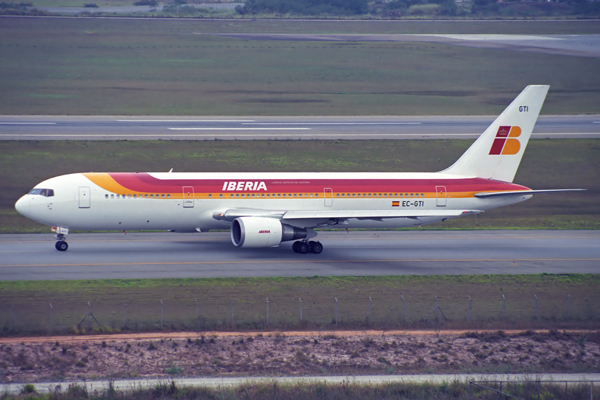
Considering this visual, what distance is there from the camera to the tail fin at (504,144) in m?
50.2

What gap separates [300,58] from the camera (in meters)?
138

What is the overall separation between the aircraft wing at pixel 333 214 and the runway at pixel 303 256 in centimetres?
244

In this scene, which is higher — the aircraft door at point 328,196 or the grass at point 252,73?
the grass at point 252,73

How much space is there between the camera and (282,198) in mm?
46188

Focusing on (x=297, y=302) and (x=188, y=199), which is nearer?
(x=297, y=302)

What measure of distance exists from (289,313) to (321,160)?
3953 cm

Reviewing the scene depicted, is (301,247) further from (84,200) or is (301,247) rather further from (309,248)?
(84,200)

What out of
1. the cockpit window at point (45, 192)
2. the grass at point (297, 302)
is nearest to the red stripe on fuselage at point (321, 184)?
the cockpit window at point (45, 192)

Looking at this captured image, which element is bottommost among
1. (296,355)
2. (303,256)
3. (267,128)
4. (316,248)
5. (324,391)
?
(324,391)

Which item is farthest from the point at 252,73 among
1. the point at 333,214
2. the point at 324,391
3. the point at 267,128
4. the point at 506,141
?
the point at 324,391

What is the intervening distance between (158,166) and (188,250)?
76.6ft

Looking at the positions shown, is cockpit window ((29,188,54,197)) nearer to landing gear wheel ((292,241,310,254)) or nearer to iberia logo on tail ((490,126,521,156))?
landing gear wheel ((292,241,310,254))

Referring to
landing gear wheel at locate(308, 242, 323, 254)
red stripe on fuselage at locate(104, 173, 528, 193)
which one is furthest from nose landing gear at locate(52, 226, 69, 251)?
landing gear wheel at locate(308, 242, 323, 254)

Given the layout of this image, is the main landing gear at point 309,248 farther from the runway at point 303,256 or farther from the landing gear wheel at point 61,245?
the landing gear wheel at point 61,245
